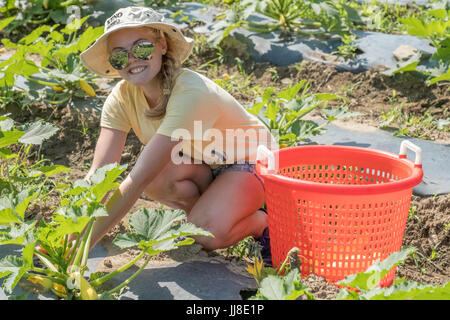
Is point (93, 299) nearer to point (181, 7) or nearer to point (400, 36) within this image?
point (400, 36)

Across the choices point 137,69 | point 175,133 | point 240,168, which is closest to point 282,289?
point 175,133

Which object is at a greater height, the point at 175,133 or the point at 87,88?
the point at 175,133

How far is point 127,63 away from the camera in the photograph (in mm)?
2297

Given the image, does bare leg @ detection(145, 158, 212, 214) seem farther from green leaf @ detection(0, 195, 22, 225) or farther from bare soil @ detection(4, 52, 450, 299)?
green leaf @ detection(0, 195, 22, 225)

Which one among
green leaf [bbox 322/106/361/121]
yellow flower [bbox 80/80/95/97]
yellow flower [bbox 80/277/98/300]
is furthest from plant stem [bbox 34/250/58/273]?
yellow flower [bbox 80/80/95/97]

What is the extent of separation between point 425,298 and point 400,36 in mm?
3104

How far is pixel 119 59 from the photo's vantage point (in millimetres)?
2287

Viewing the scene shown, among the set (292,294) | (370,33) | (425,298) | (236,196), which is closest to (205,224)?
(236,196)

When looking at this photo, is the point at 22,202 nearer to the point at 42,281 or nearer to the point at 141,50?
the point at 42,281

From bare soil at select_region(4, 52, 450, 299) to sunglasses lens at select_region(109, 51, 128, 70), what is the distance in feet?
2.30

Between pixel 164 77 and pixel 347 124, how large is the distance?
57.8 inches

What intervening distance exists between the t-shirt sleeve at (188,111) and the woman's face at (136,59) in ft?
0.46

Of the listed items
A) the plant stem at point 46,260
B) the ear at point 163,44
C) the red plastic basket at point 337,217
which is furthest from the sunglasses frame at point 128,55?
the plant stem at point 46,260
